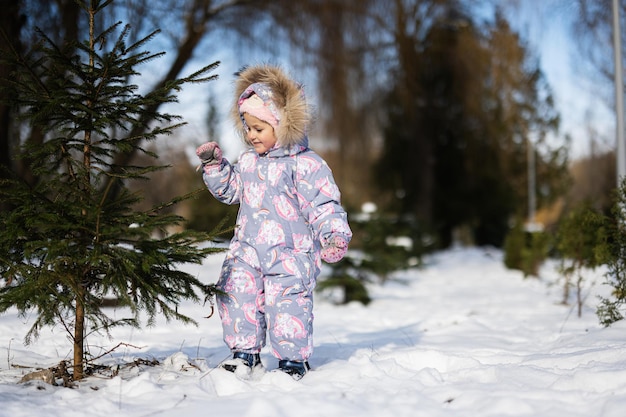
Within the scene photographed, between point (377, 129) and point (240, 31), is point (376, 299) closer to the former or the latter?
point (240, 31)

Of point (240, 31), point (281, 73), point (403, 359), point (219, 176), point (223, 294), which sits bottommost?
point (403, 359)

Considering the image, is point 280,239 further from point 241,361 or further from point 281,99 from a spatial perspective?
point 281,99

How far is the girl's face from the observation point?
11.2 feet

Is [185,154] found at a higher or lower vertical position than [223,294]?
higher

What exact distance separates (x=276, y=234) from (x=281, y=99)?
773mm

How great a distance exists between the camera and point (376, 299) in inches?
331

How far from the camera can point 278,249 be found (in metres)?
3.26

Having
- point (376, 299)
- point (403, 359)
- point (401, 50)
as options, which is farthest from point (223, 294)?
point (401, 50)

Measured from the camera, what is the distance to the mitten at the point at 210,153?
10.8 ft

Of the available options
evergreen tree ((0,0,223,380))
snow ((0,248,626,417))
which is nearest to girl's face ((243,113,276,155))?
evergreen tree ((0,0,223,380))

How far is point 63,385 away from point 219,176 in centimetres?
130

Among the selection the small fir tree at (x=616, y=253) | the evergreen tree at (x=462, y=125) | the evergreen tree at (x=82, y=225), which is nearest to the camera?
the evergreen tree at (x=82, y=225)

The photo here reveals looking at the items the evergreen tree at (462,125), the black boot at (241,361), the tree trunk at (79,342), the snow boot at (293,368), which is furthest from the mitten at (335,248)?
the evergreen tree at (462,125)

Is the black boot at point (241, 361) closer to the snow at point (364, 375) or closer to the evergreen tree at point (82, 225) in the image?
the snow at point (364, 375)
